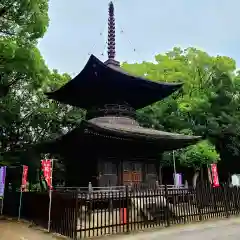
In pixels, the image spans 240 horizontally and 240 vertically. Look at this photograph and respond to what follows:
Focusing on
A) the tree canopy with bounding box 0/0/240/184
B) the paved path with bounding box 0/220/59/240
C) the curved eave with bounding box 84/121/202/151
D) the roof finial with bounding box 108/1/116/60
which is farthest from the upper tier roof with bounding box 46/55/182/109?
the paved path with bounding box 0/220/59/240

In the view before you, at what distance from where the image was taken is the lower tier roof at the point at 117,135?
589 inches

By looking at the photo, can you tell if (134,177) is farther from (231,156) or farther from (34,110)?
(231,156)

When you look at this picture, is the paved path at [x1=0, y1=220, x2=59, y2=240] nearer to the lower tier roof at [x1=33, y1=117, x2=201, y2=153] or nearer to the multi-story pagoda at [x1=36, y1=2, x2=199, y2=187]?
the multi-story pagoda at [x1=36, y1=2, x2=199, y2=187]

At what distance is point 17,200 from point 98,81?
889cm

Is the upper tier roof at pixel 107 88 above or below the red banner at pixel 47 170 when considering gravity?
above

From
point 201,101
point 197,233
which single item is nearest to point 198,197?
point 197,233

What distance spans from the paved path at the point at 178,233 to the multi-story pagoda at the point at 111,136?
17.9ft

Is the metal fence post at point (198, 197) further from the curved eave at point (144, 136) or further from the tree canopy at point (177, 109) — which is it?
the tree canopy at point (177, 109)

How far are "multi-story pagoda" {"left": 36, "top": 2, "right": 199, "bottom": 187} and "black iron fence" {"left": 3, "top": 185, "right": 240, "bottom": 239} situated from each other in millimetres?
3630

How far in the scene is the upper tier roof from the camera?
59.1 ft

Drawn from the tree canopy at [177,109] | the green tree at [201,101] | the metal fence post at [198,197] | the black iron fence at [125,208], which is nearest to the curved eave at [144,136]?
the black iron fence at [125,208]

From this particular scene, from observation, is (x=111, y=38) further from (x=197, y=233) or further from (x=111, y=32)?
(x=197, y=233)

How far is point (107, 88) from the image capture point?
19.3 metres

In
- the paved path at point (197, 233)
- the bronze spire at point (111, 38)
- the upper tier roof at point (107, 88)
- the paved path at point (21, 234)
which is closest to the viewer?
the paved path at point (197, 233)
